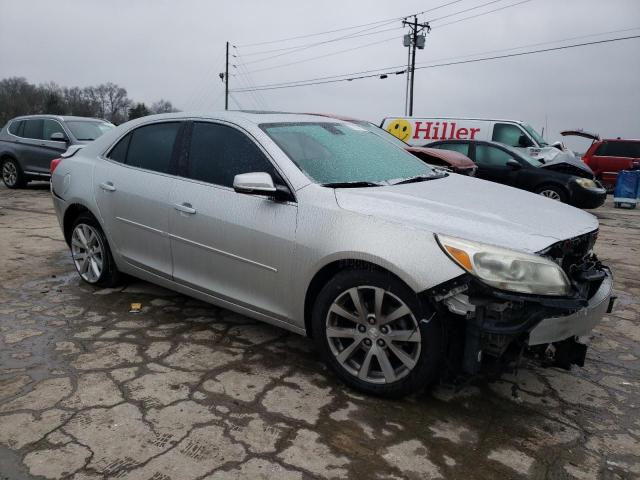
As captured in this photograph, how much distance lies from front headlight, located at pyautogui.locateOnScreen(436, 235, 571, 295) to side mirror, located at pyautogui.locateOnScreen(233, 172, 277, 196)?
1064 mm

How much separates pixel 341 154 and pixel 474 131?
35.2ft

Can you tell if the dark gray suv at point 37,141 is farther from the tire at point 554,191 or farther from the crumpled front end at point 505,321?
the crumpled front end at point 505,321

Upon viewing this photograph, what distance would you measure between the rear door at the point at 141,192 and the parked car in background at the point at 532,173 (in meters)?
7.73

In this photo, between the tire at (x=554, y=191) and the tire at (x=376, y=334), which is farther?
the tire at (x=554, y=191)

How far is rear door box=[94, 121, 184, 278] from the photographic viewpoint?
3.67 m

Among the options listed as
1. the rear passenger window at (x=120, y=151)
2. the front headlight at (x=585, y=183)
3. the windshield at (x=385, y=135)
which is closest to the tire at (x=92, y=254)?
the rear passenger window at (x=120, y=151)

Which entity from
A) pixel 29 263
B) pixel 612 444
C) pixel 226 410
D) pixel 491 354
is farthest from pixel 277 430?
pixel 29 263

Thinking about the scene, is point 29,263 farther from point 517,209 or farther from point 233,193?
point 517,209

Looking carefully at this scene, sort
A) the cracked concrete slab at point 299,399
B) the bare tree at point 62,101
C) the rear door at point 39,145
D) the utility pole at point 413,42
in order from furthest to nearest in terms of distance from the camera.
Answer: the bare tree at point 62,101
the utility pole at point 413,42
the rear door at point 39,145
the cracked concrete slab at point 299,399

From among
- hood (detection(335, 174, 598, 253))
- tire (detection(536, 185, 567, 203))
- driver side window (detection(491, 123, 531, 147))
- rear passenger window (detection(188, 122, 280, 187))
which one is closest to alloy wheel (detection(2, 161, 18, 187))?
rear passenger window (detection(188, 122, 280, 187))

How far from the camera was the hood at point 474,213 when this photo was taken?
2.54 metres

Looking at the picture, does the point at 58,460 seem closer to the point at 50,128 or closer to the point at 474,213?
the point at 474,213

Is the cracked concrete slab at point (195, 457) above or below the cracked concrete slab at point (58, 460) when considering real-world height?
above

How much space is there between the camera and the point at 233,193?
3244 millimetres
